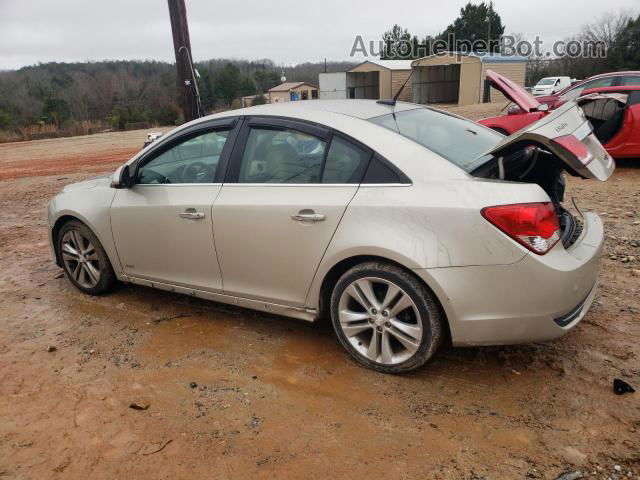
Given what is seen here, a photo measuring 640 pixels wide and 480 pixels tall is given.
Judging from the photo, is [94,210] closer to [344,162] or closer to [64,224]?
[64,224]

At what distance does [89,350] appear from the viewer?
3.70m

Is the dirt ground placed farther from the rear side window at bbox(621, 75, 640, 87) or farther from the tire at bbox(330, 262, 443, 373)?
the rear side window at bbox(621, 75, 640, 87)

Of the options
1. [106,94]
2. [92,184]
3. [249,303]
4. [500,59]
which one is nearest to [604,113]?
[249,303]

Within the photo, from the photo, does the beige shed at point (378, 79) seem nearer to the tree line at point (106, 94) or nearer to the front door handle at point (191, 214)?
the tree line at point (106, 94)

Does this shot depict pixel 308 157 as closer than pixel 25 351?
Yes

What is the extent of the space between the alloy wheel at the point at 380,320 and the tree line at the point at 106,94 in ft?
131

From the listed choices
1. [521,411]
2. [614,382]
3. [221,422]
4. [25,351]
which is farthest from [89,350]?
[614,382]

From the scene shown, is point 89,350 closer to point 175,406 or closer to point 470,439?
point 175,406

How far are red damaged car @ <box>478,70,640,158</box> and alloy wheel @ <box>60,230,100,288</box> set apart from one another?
361 centimetres

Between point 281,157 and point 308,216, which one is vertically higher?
point 281,157

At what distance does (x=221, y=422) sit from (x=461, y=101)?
35.0m

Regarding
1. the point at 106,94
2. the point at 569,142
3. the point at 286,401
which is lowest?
the point at 286,401

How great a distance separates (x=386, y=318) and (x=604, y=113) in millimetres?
2366

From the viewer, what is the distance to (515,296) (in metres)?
2.66
